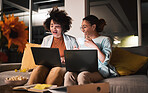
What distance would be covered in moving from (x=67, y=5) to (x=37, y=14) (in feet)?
3.61

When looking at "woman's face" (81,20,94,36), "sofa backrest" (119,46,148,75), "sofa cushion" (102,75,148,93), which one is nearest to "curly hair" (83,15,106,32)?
"woman's face" (81,20,94,36)

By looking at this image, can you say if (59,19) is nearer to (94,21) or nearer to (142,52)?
(94,21)

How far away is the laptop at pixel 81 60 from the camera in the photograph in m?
1.40

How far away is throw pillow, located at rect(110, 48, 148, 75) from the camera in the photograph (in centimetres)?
188

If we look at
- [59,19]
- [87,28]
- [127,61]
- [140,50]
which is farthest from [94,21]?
[140,50]

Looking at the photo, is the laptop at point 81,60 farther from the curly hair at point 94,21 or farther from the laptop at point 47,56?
the curly hair at point 94,21

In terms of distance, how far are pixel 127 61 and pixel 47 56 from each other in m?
1.03

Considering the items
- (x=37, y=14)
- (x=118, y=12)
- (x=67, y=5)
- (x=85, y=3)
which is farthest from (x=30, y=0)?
(x=118, y=12)

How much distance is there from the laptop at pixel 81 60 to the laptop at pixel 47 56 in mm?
132

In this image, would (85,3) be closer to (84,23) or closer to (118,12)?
(118,12)

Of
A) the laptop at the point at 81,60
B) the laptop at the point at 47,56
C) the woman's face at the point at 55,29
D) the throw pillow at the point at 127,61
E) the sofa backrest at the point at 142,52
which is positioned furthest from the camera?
the woman's face at the point at 55,29

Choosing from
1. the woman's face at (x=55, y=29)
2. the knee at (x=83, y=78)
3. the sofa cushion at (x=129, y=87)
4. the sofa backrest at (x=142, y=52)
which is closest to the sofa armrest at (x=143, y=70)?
the sofa backrest at (x=142, y=52)

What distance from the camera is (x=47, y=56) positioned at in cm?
158

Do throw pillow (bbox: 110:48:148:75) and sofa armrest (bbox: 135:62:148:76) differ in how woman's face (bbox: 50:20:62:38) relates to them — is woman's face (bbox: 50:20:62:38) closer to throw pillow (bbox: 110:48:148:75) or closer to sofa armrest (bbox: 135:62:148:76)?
throw pillow (bbox: 110:48:148:75)
